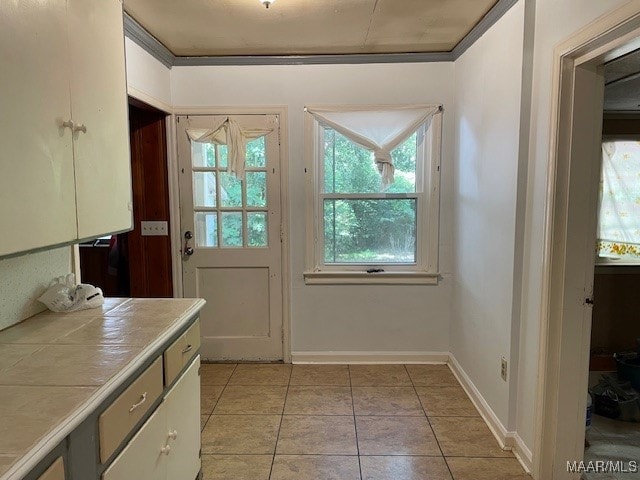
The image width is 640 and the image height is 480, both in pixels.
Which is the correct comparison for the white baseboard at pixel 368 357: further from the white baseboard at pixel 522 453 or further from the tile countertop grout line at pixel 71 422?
the tile countertop grout line at pixel 71 422

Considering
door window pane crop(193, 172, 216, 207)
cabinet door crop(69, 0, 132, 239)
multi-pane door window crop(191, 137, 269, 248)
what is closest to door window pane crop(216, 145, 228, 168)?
multi-pane door window crop(191, 137, 269, 248)

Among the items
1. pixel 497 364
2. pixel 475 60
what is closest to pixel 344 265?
pixel 497 364

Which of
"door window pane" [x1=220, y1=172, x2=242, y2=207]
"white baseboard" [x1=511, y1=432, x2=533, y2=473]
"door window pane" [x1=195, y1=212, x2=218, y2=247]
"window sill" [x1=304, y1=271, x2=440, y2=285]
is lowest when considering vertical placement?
"white baseboard" [x1=511, y1=432, x2=533, y2=473]

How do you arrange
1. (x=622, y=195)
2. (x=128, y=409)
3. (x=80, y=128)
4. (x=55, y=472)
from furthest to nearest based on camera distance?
(x=622, y=195) < (x=80, y=128) < (x=128, y=409) < (x=55, y=472)

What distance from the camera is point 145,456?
1356 mm

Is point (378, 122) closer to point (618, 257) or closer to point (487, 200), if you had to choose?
point (487, 200)

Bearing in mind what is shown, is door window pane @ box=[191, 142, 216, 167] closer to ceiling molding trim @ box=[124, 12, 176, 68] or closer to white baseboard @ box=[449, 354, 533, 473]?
ceiling molding trim @ box=[124, 12, 176, 68]

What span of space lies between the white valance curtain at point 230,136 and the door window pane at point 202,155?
0.17 ft

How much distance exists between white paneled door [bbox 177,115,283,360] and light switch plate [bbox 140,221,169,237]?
142 millimetres

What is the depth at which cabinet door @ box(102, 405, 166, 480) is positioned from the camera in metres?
1.20

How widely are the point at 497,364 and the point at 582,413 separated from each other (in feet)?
1.69

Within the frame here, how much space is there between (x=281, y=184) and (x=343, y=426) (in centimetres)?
177

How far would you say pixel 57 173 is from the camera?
1.41 m

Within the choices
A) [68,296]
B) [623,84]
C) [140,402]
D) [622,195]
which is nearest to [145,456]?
[140,402]
